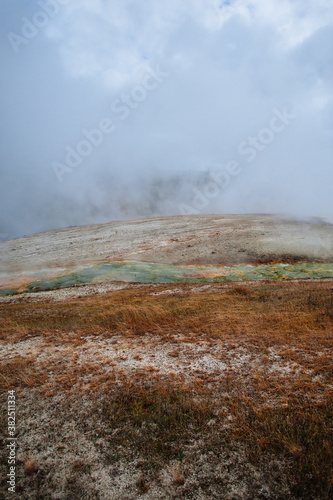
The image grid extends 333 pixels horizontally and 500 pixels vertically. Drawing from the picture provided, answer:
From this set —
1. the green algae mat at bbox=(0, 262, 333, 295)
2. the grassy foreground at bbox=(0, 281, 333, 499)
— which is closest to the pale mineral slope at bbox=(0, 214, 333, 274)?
the green algae mat at bbox=(0, 262, 333, 295)

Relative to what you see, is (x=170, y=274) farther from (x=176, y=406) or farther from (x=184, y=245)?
(x=176, y=406)

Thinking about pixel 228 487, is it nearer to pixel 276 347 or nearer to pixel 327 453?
pixel 327 453

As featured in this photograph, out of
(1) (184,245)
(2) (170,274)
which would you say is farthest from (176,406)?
(1) (184,245)

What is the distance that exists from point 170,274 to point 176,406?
64.8ft

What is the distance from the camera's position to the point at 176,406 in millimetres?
6461

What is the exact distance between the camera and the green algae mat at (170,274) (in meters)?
24.2

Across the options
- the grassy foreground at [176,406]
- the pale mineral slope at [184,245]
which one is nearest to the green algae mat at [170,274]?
the pale mineral slope at [184,245]

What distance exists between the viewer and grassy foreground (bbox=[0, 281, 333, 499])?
475 centimetres

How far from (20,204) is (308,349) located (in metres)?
131

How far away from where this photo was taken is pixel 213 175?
4624 inches

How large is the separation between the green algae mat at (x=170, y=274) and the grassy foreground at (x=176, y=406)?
462 inches

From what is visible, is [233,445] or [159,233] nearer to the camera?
[233,445]

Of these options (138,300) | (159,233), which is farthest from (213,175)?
(138,300)

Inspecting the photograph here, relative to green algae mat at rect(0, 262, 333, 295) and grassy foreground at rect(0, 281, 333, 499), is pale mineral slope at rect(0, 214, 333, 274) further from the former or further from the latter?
grassy foreground at rect(0, 281, 333, 499)
